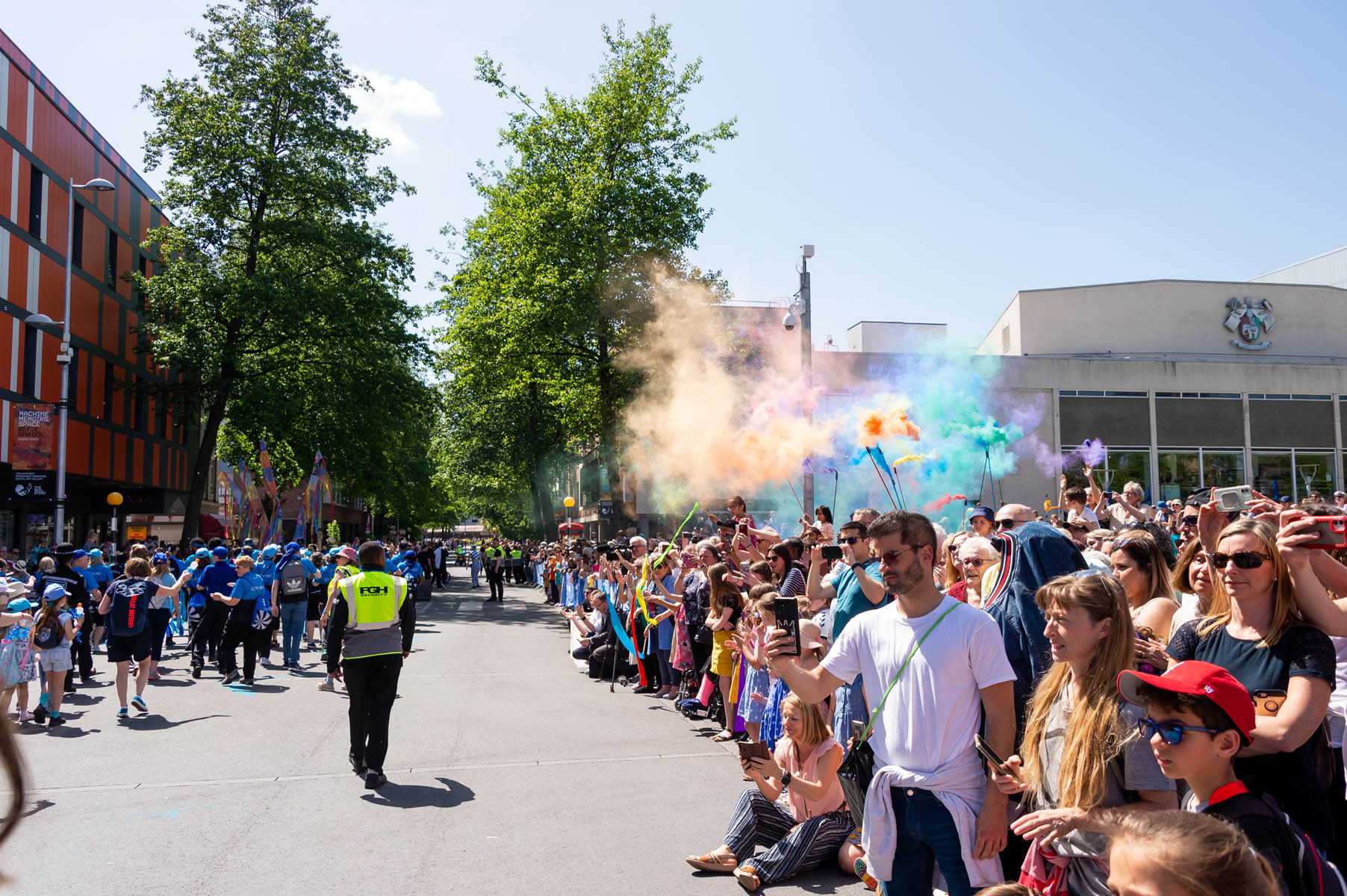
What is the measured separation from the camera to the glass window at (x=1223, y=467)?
38.3 meters

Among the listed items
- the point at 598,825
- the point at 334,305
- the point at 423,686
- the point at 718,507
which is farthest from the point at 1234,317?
the point at 598,825

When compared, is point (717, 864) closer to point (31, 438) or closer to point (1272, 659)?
point (1272, 659)

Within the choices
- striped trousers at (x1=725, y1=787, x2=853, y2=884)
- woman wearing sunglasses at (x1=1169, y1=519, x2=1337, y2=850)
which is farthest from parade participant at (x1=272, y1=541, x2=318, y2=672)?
woman wearing sunglasses at (x1=1169, y1=519, x2=1337, y2=850)

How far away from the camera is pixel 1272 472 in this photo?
38.7 m

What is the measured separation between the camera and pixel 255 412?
26.9m

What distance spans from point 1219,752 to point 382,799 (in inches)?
236

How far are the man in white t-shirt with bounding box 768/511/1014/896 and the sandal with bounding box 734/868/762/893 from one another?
1874mm

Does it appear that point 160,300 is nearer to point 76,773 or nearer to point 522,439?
point 522,439

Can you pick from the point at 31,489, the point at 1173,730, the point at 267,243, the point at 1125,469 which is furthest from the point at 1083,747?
the point at 1125,469

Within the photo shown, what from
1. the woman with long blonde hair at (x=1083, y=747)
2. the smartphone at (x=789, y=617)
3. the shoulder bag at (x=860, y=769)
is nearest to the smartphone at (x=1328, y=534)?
the woman with long blonde hair at (x=1083, y=747)

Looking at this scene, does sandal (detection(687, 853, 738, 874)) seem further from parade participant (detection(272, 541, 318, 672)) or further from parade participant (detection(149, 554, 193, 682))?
parade participant (detection(272, 541, 318, 672))

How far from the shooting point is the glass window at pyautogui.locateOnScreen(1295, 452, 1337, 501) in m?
38.8

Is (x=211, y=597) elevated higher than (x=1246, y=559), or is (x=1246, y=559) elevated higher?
(x=1246, y=559)

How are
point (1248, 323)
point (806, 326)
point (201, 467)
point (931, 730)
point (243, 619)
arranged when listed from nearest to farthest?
1. point (931, 730)
2. point (243, 619)
3. point (806, 326)
4. point (201, 467)
5. point (1248, 323)
